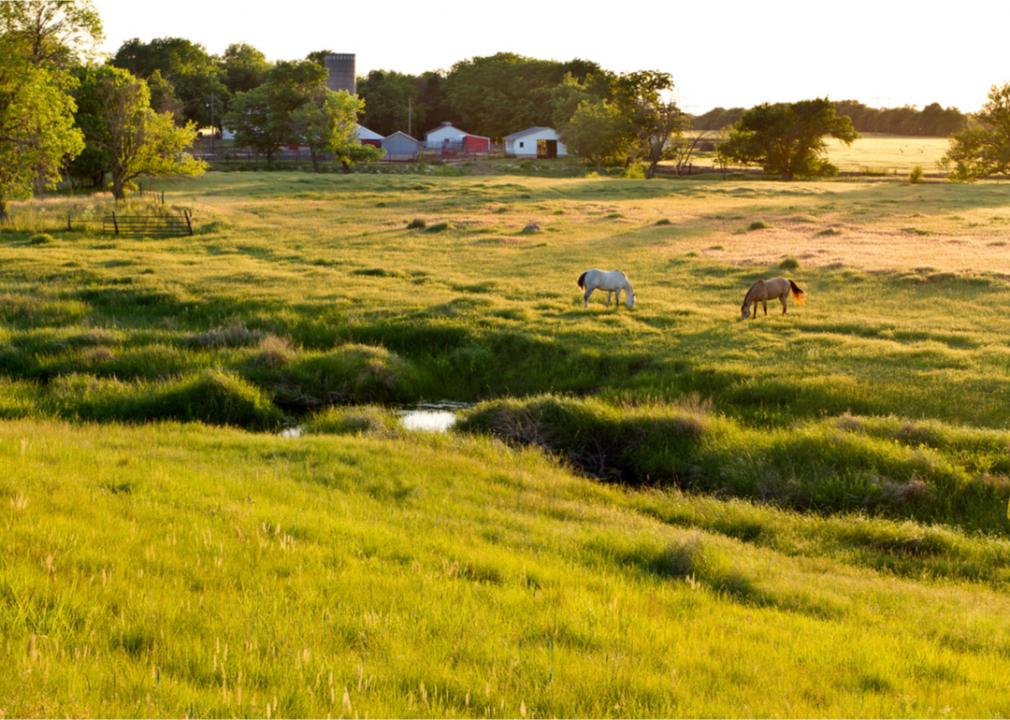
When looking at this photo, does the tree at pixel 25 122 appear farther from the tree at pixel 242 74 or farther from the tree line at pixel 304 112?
the tree at pixel 242 74

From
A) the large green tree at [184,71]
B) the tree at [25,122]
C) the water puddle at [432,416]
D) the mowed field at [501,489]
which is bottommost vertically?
the water puddle at [432,416]

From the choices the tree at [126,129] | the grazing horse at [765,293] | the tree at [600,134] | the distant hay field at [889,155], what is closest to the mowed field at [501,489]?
the grazing horse at [765,293]

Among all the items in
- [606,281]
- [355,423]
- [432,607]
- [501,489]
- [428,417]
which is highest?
[606,281]

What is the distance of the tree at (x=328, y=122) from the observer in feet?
339

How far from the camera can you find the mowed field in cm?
572

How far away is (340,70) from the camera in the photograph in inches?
5507

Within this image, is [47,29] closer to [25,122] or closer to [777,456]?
[25,122]

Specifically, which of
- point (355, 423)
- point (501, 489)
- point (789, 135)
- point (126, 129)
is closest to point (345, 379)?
point (355, 423)

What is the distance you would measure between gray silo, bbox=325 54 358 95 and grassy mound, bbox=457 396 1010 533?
133m

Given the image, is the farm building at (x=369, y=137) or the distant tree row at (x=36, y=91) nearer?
the distant tree row at (x=36, y=91)

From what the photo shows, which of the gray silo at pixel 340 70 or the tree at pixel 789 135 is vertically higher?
the gray silo at pixel 340 70

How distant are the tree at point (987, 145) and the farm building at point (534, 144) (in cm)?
5940

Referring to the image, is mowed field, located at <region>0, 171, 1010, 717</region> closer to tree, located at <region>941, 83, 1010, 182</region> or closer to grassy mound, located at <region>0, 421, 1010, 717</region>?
grassy mound, located at <region>0, 421, 1010, 717</region>

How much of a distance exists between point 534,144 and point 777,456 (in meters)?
127
